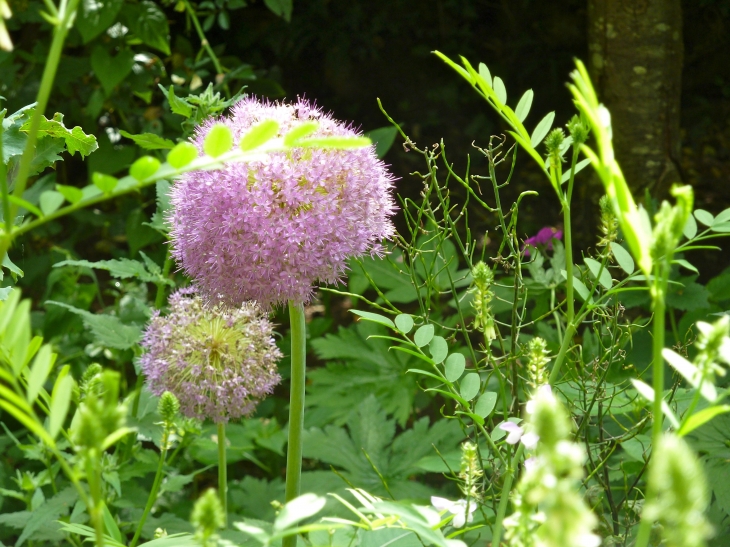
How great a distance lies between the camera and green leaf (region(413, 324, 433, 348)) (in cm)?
71

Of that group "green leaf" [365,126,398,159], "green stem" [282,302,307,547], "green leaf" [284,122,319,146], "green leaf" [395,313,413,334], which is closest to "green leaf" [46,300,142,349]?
"green stem" [282,302,307,547]

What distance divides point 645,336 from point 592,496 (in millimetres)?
799

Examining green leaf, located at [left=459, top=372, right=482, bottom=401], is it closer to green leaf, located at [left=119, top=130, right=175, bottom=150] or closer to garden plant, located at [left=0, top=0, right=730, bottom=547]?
garden plant, located at [left=0, top=0, right=730, bottom=547]

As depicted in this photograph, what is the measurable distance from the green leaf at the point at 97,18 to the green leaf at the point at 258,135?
1.74 meters

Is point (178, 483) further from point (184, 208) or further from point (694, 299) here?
point (694, 299)

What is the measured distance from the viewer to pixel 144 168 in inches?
18.2

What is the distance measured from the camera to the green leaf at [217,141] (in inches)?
19.0

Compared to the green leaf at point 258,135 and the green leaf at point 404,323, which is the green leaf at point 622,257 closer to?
the green leaf at point 404,323

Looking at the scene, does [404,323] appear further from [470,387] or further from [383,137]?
[383,137]

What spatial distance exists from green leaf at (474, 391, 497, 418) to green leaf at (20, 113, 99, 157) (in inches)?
21.3

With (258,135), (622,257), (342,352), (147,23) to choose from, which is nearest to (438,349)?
(622,257)

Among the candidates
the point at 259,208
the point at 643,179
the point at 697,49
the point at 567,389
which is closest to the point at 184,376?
the point at 259,208

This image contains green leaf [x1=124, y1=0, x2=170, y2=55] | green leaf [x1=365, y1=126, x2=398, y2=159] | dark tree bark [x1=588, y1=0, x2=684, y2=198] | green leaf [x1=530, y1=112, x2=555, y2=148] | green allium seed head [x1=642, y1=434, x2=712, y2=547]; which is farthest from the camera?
green leaf [x1=365, y1=126, x2=398, y2=159]

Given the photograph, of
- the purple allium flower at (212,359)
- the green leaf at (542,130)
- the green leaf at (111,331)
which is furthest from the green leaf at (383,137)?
the green leaf at (542,130)
